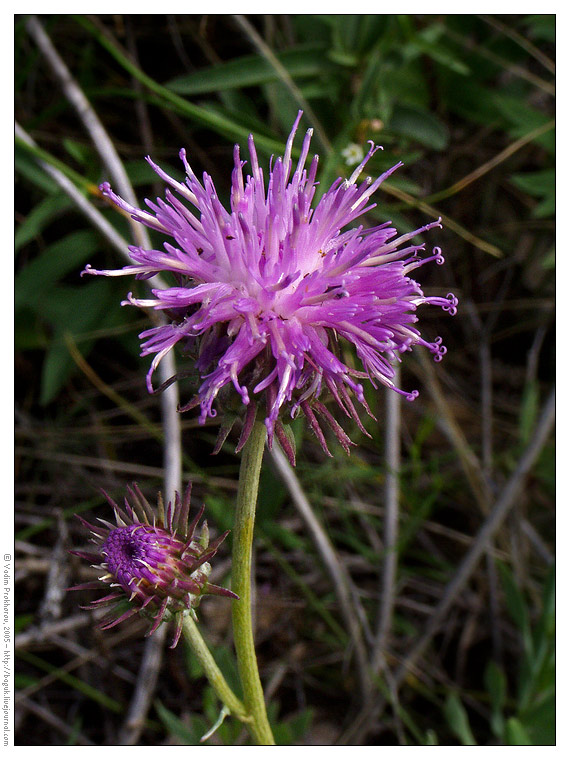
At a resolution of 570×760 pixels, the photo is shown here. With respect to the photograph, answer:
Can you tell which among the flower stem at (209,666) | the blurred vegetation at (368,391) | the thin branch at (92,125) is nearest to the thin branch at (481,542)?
the blurred vegetation at (368,391)

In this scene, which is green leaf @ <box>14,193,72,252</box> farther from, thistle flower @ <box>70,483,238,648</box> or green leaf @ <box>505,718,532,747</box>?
green leaf @ <box>505,718,532,747</box>

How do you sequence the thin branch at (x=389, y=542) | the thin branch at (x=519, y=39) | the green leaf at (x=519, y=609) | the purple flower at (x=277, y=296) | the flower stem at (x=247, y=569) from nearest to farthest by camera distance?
the purple flower at (x=277, y=296), the flower stem at (x=247, y=569), the green leaf at (x=519, y=609), the thin branch at (x=389, y=542), the thin branch at (x=519, y=39)

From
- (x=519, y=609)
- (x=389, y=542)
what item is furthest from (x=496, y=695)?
(x=389, y=542)

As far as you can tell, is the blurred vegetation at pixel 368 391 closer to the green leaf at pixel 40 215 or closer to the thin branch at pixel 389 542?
the green leaf at pixel 40 215

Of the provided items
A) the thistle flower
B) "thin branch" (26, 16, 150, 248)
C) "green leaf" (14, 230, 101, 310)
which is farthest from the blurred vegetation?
the thistle flower

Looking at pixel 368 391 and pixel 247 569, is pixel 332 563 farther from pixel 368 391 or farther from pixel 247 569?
pixel 247 569

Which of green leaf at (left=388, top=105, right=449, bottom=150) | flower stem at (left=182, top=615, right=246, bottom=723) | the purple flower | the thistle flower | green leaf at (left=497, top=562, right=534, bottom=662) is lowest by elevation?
green leaf at (left=497, top=562, right=534, bottom=662)

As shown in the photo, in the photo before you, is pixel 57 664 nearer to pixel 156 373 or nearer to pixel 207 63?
pixel 156 373
